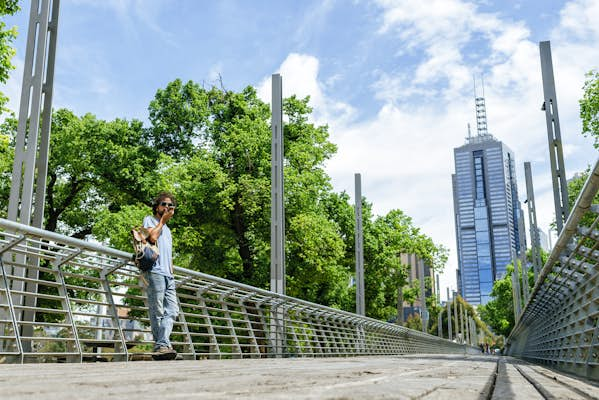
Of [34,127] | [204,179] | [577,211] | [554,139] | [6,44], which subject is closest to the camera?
[577,211]

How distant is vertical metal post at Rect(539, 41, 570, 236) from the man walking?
9.78m

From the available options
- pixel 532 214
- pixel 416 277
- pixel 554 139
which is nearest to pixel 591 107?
pixel 532 214

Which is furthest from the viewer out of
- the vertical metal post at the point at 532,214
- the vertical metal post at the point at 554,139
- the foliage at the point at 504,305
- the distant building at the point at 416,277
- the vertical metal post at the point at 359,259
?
the foliage at the point at 504,305

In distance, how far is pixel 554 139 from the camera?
1461 centimetres

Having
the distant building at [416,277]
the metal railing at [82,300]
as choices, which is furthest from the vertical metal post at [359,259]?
the distant building at [416,277]

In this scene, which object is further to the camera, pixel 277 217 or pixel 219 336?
pixel 277 217

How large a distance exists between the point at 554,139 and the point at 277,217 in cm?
698

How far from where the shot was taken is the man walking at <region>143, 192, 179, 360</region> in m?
6.79

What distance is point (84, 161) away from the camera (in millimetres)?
25234

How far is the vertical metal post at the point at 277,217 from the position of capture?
1314 centimetres

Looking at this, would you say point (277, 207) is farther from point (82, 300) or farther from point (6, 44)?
point (6, 44)

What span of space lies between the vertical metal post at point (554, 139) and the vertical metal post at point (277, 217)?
247 inches

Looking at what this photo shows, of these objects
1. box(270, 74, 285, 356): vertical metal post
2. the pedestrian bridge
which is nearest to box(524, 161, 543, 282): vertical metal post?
the pedestrian bridge

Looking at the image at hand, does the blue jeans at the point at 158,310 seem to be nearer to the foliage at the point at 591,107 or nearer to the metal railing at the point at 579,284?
the metal railing at the point at 579,284
